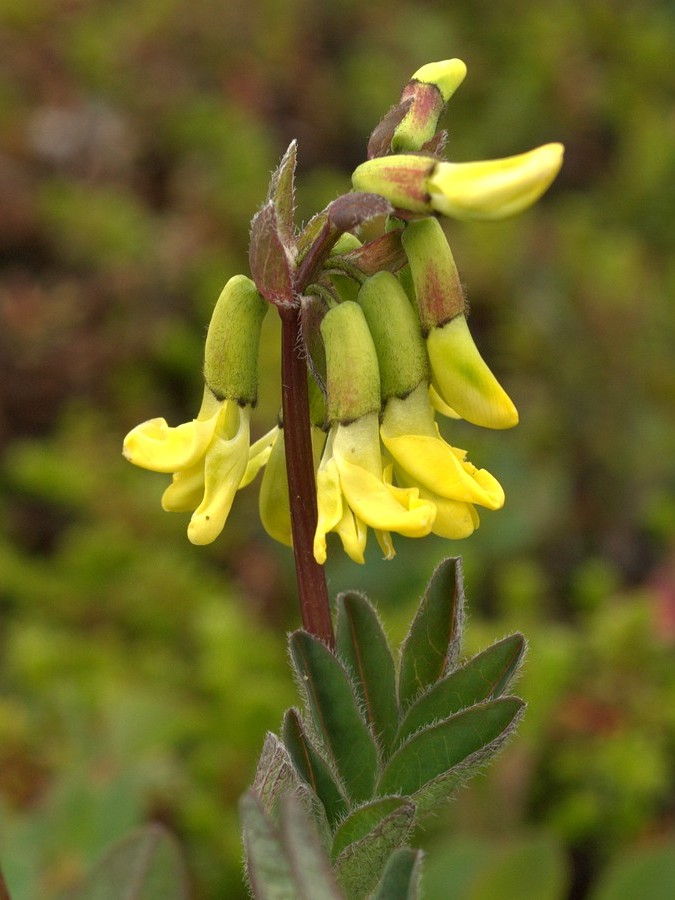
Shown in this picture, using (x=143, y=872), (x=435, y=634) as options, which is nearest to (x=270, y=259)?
(x=435, y=634)

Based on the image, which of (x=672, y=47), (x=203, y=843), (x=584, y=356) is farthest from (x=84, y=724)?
(x=672, y=47)

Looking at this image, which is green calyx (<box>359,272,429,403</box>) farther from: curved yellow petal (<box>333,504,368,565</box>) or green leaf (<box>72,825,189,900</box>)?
green leaf (<box>72,825,189,900</box>)

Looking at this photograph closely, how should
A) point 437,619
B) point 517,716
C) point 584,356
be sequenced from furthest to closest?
point 584,356
point 437,619
point 517,716

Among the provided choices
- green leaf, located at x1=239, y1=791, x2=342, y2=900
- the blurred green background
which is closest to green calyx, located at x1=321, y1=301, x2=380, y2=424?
green leaf, located at x1=239, y1=791, x2=342, y2=900

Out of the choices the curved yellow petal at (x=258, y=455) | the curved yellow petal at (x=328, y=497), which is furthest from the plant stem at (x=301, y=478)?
the curved yellow petal at (x=258, y=455)

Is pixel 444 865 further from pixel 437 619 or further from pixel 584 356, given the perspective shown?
pixel 584 356

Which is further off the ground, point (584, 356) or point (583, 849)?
point (584, 356)
